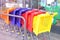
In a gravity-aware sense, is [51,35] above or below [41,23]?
below

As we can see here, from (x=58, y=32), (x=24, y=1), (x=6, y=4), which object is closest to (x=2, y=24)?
(x=6, y=4)

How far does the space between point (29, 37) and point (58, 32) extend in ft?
4.40

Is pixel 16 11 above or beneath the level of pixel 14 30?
above

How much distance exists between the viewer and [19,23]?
3.52 m

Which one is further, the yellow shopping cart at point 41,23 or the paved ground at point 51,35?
the paved ground at point 51,35

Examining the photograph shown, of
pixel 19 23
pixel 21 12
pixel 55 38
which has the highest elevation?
pixel 21 12

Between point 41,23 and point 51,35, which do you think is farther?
point 51,35

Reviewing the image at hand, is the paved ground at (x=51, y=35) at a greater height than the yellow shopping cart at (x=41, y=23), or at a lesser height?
lesser

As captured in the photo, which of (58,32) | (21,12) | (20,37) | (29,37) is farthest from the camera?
(58,32)

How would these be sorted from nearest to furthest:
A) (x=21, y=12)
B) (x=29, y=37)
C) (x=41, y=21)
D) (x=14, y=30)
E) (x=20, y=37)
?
(x=41, y=21)
(x=21, y=12)
(x=29, y=37)
(x=20, y=37)
(x=14, y=30)

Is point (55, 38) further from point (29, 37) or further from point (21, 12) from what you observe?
point (21, 12)

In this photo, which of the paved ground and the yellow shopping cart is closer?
the yellow shopping cart

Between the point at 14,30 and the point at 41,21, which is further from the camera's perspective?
the point at 14,30

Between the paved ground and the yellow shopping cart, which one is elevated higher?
the yellow shopping cart
